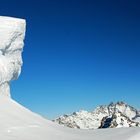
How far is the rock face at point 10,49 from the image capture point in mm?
41219

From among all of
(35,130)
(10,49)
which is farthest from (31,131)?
(10,49)

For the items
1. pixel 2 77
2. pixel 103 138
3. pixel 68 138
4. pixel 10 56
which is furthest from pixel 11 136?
pixel 10 56

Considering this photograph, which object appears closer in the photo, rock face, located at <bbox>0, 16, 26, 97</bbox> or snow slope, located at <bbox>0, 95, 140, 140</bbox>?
snow slope, located at <bbox>0, 95, 140, 140</bbox>

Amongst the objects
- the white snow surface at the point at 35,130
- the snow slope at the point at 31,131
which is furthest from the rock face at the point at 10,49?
the snow slope at the point at 31,131

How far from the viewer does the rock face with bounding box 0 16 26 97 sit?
41.2 meters

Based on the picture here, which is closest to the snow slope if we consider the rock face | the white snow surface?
the white snow surface

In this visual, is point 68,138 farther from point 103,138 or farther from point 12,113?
point 12,113

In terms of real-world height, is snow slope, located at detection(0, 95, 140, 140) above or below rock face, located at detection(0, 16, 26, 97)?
below

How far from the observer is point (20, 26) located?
44250mm

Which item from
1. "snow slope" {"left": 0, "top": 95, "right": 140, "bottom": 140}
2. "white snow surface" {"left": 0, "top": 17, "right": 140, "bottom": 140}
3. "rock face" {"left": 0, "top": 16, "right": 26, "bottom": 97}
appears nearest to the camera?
"snow slope" {"left": 0, "top": 95, "right": 140, "bottom": 140}

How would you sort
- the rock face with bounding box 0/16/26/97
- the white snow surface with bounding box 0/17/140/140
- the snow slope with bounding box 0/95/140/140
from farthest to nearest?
the rock face with bounding box 0/16/26/97, the white snow surface with bounding box 0/17/140/140, the snow slope with bounding box 0/95/140/140

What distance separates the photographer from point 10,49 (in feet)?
142

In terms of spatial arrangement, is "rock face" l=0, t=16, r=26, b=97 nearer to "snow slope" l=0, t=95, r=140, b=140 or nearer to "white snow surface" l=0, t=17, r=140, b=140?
"white snow surface" l=0, t=17, r=140, b=140

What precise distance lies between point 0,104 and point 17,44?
1857 centimetres
